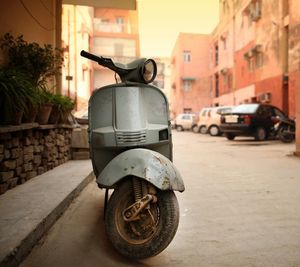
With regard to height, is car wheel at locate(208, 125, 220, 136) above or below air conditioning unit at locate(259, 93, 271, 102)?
below

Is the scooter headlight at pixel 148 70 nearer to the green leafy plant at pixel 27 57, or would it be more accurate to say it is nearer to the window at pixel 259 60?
the green leafy plant at pixel 27 57

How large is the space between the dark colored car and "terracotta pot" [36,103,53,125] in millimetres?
9525

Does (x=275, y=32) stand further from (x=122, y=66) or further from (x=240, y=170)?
(x=122, y=66)

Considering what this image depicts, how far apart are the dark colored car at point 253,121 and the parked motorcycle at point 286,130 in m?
0.34

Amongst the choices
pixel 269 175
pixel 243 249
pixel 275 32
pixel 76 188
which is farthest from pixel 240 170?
pixel 275 32

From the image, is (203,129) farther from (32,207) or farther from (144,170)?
(144,170)

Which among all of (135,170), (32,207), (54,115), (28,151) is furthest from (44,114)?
(135,170)

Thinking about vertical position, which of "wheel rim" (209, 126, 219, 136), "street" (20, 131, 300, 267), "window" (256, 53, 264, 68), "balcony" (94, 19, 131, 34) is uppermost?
"balcony" (94, 19, 131, 34)

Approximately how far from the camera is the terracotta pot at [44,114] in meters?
5.52

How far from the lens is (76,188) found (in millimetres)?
4375

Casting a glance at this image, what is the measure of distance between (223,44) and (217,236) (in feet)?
97.4

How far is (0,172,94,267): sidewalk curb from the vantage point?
2219mm

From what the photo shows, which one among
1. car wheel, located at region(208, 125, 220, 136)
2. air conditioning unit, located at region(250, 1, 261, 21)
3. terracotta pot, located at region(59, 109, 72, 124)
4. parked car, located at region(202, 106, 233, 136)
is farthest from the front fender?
air conditioning unit, located at region(250, 1, 261, 21)

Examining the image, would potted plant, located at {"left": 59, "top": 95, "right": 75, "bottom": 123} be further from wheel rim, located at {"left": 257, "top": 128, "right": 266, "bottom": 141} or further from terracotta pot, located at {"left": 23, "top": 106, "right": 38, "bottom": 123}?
wheel rim, located at {"left": 257, "top": 128, "right": 266, "bottom": 141}
